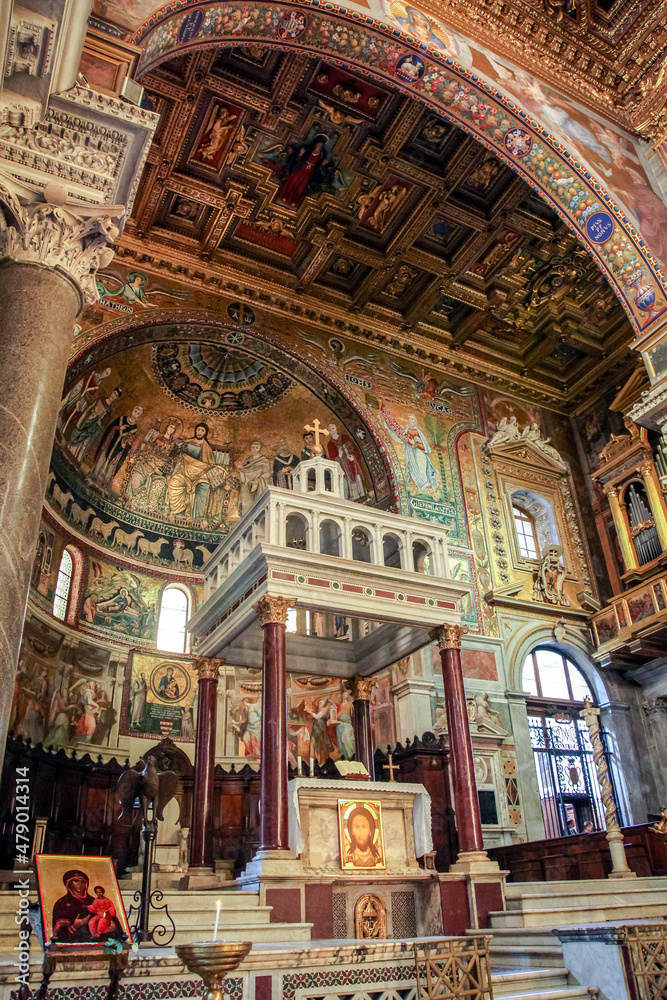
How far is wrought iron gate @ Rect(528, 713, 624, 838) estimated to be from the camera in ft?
48.5

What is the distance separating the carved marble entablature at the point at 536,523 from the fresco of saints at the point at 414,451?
64.8 inches

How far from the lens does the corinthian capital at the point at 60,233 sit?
6.12m

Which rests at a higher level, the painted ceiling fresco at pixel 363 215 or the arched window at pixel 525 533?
the painted ceiling fresco at pixel 363 215

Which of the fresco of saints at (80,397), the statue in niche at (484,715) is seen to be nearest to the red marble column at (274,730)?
the statue in niche at (484,715)

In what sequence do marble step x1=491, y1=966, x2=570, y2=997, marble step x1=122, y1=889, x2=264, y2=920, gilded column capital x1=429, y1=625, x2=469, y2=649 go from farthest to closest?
gilded column capital x1=429, y1=625, x2=469, y2=649
marble step x1=122, y1=889, x2=264, y2=920
marble step x1=491, y1=966, x2=570, y2=997

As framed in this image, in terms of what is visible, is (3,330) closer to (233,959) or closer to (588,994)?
(233,959)

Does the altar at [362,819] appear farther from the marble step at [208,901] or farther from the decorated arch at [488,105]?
the decorated arch at [488,105]

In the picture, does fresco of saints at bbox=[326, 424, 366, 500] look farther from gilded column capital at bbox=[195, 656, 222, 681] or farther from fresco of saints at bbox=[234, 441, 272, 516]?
gilded column capital at bbox=[195, 656, 222, 681]

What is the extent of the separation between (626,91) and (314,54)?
236 inches

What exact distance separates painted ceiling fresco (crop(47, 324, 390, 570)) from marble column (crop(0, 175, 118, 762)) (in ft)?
27.1

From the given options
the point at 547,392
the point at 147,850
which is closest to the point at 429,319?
the point at 547,392

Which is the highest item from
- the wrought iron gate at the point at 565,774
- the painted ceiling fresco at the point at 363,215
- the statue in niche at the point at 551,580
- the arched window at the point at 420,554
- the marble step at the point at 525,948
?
the painted ceiling fresco at the point at 363,215

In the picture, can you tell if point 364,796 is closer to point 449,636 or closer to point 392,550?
point 449,636

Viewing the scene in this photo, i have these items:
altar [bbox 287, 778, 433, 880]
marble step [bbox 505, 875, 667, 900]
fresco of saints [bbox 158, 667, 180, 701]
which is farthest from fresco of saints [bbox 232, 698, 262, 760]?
marble step [bbox 505, 875, 667, 900]
